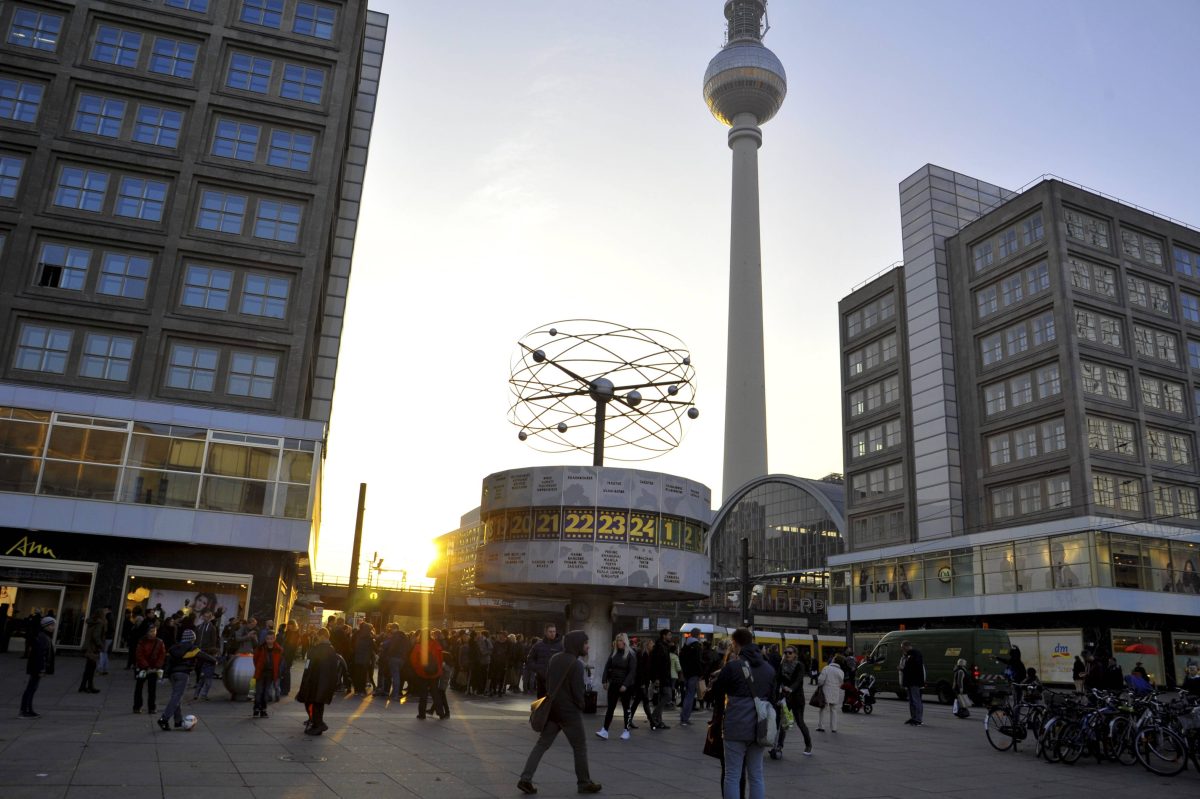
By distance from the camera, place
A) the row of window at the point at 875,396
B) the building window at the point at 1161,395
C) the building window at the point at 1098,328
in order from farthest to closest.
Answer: the row of window at the point at 875,396, the building window at the point at 1161,395, the building window at the point at 1098,328

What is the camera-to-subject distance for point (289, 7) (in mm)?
40469

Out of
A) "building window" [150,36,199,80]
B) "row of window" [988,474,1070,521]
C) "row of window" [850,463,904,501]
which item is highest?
"building window" [150,36,199,80]

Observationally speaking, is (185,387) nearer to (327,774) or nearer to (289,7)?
(289,7)

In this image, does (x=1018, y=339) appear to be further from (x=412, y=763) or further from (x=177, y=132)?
(x=412, y=763)

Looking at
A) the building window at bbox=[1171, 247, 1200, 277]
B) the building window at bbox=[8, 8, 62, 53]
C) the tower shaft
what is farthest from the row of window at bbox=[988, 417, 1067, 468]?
the tower shaft

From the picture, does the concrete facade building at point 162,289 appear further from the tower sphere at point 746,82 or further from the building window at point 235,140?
the tower sphere at point 746,82

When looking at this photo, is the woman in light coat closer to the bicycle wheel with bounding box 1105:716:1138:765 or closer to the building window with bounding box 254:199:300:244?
the bicycle wheel with bounding box 1105:716:1138:765

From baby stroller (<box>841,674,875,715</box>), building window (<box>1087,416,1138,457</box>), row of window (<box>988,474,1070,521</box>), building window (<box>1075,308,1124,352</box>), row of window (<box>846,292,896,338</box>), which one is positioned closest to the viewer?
baby stroller (<box>841,674,875,715</box>)

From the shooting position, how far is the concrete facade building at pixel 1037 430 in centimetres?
4916

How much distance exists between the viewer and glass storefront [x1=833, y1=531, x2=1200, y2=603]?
47688 mm

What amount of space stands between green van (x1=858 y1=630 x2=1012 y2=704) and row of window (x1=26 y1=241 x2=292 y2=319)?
2828 cm

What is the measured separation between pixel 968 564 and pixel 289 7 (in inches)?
1905

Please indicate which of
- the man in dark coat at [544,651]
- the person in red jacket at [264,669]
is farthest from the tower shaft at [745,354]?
the person in red jacket at [264,669]

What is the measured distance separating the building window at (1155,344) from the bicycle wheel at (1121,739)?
152 ft
